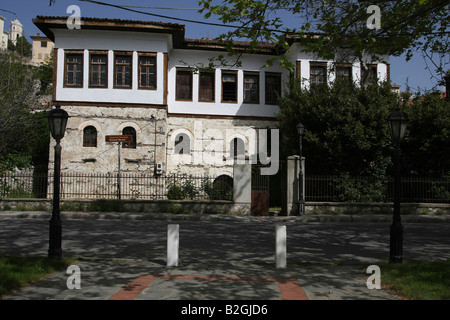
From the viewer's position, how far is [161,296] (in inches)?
207

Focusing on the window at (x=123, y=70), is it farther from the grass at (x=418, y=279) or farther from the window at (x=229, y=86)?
the grass at (x=418, y=279)

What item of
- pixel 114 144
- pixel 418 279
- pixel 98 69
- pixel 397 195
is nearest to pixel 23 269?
pixel 418 279

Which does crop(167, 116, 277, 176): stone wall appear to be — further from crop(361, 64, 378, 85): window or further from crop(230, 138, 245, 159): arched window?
crop(361, 64, 378, 85): window

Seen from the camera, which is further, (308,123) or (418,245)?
(308,123)

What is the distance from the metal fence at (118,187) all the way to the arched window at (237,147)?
5.26m

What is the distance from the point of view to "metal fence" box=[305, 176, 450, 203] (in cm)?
1709

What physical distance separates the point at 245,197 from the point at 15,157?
13851 millimetres

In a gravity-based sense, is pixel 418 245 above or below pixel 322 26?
below

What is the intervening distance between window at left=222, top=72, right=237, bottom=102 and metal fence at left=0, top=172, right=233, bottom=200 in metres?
7.14

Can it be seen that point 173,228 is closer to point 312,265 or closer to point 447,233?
point 312,265

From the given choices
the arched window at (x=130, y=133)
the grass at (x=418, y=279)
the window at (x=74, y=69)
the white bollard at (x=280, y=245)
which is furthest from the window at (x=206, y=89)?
the grass at (x=418, y=279)

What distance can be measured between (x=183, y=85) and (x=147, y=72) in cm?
266

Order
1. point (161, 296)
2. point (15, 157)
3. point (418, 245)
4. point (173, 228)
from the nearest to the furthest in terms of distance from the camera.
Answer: point (161, 296), point (173, 228), point (418, 245), point (15, 157)

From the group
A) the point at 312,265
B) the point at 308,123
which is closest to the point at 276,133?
the point at 308,123
